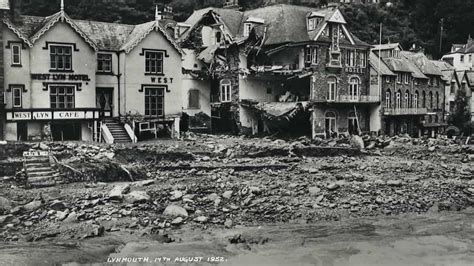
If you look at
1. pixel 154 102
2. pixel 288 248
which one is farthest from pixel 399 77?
pixel 288 248

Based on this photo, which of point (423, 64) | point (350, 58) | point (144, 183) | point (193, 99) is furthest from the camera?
point (423, 64)

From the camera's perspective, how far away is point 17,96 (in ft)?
112

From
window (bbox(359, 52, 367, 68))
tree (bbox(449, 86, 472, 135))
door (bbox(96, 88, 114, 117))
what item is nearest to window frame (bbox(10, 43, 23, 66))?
door (bbox(96, 88, 114, 117))

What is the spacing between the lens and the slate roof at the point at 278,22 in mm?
48844

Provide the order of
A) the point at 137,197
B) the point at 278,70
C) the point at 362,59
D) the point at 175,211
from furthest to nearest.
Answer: the point at 362,59 → the point at 278,70 → the point at 137,197 → the point at 175,211

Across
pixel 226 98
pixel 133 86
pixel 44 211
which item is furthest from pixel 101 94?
pixel 44 211

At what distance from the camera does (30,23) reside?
3538 centimetres

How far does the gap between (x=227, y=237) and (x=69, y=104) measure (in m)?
21.4

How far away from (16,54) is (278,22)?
80.8ft

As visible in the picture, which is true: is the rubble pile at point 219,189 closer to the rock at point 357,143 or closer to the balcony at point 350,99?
the rock at point 357,143

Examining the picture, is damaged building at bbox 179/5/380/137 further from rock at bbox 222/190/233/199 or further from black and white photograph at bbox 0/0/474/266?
rock at bbox 222/190/233/199

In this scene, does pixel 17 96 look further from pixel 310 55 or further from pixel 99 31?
pixel 310 55

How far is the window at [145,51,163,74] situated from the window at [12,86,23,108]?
9.08m

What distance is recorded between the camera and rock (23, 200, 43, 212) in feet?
68.7
